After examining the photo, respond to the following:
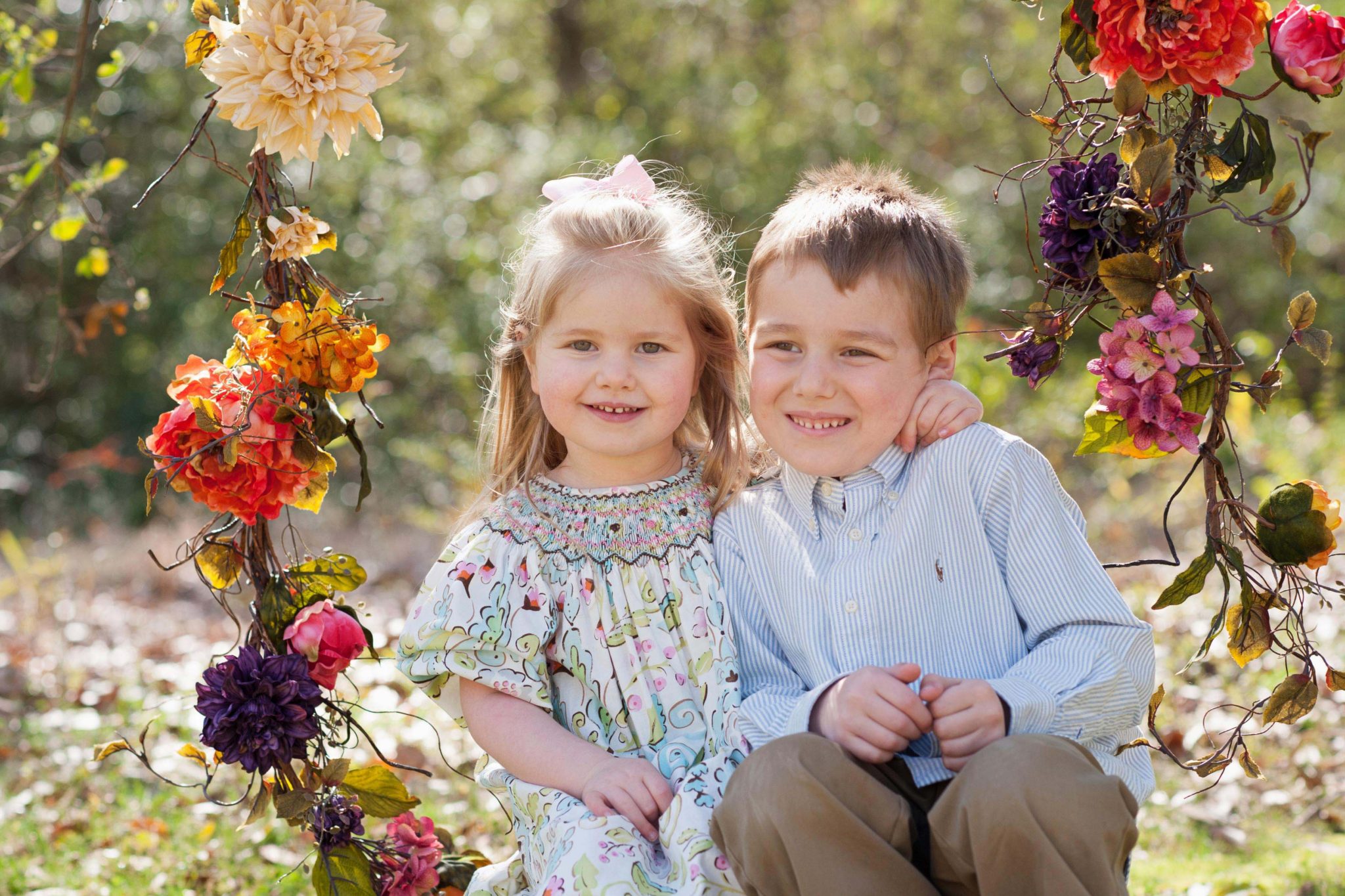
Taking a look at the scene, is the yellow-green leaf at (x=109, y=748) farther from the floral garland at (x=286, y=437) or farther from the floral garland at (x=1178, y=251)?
the floral garland at (x=1178, y=251)

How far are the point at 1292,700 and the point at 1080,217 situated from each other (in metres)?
0.78

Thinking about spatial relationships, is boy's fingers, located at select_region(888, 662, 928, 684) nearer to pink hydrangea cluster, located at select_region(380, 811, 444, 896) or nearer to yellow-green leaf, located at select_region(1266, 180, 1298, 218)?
yellow-green leaf, located at select_region(1266, 180, 1298, 218)

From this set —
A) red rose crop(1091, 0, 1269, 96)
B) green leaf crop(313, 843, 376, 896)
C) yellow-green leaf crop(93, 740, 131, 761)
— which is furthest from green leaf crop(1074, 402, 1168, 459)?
yellow-green leaf crop(93, 740, 131, 761)

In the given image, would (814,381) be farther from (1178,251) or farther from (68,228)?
(68,228)

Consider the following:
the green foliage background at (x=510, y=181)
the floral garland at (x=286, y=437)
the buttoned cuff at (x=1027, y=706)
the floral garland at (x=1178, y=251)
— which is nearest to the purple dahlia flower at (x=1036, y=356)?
the floral garland at (x=1178, y=251)

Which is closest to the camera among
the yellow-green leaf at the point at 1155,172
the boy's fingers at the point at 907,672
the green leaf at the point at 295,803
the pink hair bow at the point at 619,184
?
the yellow-green leaf at the point at 1155,172

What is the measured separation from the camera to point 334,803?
2.02m

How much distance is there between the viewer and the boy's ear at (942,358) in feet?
6.80

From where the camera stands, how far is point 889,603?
78.2 inches

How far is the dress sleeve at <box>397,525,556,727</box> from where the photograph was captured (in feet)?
6.72

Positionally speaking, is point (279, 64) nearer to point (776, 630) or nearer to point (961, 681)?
point (776, 630)

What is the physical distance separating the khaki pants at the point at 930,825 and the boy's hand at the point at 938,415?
57 centimetres

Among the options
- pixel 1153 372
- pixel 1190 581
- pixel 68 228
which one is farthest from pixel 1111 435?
pixel 68 228

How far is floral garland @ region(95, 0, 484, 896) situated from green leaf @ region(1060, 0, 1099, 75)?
1011mm
